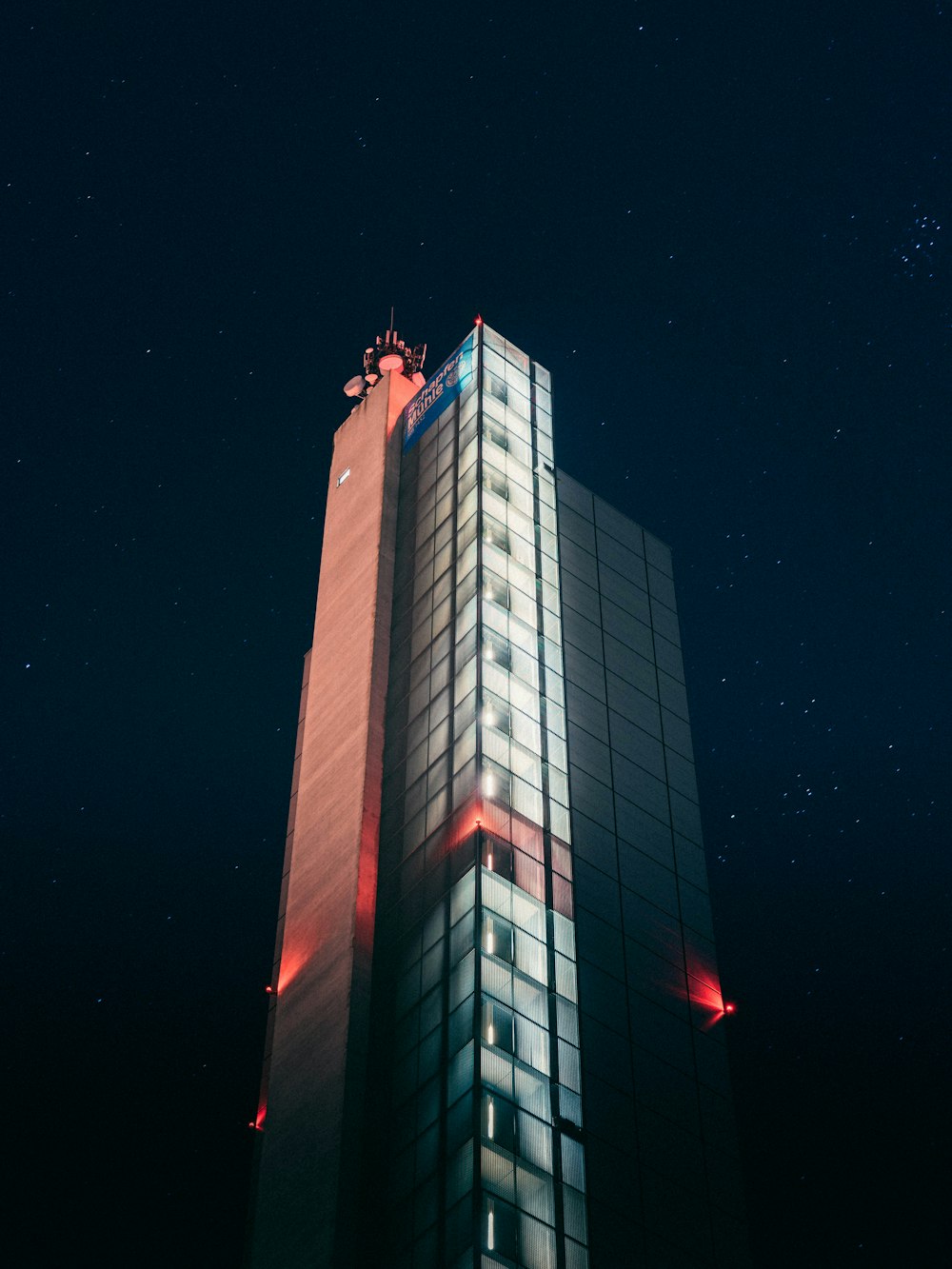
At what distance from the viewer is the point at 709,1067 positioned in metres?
60.6

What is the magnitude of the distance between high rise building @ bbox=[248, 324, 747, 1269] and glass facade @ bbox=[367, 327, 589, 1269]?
0.12 metres

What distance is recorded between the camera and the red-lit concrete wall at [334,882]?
175 feet

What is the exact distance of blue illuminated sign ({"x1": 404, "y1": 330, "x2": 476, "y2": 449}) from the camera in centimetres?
7825

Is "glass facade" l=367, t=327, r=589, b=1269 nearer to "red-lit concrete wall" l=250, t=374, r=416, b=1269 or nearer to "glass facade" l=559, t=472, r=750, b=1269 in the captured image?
"red-lit concrete wall" l=250, t=374, r=416, b=1269

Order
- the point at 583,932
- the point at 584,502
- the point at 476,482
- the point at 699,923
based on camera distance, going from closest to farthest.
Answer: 1. the point at 583,932
2. the point at 699,923
3. the point at 476,482
4. the point at 584,502

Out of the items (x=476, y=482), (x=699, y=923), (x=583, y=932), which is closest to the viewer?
(x=583, y=932)

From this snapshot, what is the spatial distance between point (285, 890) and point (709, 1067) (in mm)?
20167

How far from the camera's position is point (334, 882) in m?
62.9

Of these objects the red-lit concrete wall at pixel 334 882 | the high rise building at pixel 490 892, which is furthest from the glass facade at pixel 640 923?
the red-lit concrete wall at pixel 334 882

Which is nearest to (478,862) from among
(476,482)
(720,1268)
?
(720,1268)

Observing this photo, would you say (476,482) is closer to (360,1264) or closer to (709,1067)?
(709,1067)

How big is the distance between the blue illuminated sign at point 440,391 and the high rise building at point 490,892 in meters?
0.18

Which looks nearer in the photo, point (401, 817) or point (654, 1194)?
point (654, 1194)

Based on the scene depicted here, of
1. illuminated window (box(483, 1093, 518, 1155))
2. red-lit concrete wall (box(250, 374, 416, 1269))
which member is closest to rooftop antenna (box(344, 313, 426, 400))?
red-lit concrete wall (box(250, 374, 416, 1269))
